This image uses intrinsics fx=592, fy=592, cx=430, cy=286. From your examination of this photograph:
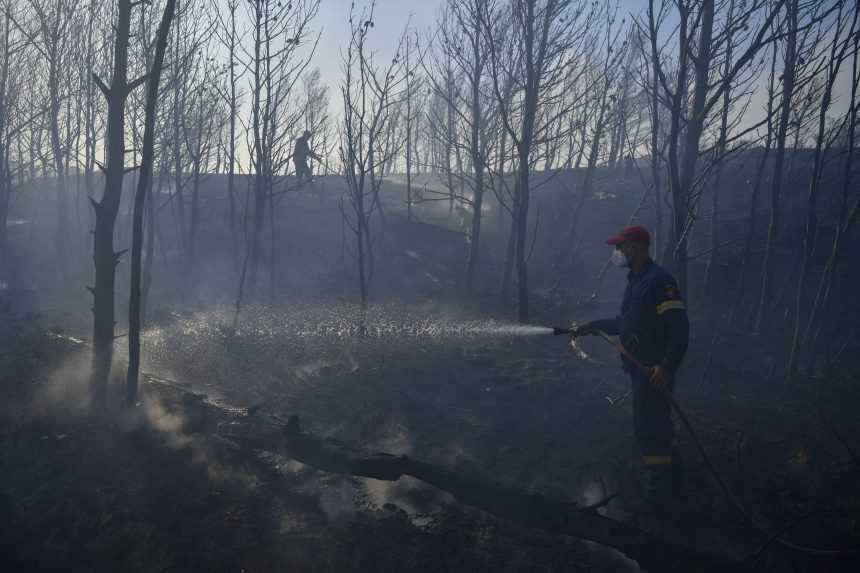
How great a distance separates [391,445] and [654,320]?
306cm

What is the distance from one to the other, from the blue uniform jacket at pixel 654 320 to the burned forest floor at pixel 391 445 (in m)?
0.76

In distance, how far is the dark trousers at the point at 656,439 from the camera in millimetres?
4500

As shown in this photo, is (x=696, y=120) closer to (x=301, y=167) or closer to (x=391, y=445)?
(x=391, y=445)

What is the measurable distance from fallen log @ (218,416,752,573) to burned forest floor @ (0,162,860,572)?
0.19 metres

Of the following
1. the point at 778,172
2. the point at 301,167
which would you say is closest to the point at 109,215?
the point at 778,172

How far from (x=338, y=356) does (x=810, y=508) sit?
708cm

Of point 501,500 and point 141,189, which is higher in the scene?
point 141,189

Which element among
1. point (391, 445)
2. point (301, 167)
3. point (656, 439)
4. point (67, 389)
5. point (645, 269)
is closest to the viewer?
point (656, 439)

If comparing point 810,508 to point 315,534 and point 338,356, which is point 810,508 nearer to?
point 315,534

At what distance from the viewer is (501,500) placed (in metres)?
4.21

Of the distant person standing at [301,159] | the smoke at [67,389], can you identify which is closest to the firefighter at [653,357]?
the smoke at [67,389]

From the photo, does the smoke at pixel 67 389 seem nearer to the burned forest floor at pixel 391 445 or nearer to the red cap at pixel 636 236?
the burned forest floor at pixel 391 445

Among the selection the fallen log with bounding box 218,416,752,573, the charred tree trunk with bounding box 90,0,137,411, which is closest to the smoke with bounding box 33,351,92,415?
the charred tree trunk with bounding box 90,0,137,411

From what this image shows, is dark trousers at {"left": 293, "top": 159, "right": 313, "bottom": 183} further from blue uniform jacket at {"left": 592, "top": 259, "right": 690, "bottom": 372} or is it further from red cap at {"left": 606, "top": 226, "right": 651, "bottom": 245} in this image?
blue uniform jacket at {"left": 592, "top": 259, "right": 690, "bottom": 372}
